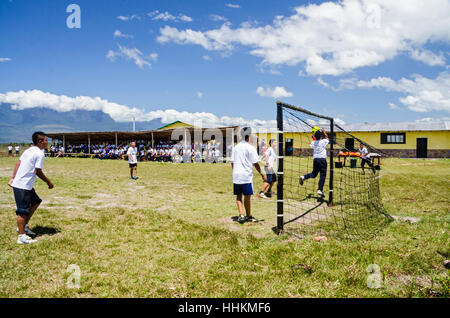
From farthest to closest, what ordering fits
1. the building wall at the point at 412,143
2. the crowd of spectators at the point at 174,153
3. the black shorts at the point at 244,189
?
the building wall at the point at 412,143, the crowd of spectators at the point at 174,153, the black shorts at the point at 244,189

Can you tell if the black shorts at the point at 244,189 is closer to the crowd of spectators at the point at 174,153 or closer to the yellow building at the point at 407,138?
the crowd of spectators at the point at 174,153

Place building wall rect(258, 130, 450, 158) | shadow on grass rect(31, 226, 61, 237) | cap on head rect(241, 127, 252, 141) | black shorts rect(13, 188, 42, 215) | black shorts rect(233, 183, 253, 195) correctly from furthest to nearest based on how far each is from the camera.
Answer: building wall rect(258, 130, 450, 158) → cap on head rect(241, 127, 252, 141) → black shorts rect(233, 183, 253, 195) → shadow on grass rect(31, 226, 61, 237) → black shorts rect(13, 188, 42, 215)

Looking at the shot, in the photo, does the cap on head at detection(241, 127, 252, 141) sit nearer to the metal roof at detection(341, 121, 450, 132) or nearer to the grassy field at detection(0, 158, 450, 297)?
the grassy field at detection(0, 158, 450, 297)

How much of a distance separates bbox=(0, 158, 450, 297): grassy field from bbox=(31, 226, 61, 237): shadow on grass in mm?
18

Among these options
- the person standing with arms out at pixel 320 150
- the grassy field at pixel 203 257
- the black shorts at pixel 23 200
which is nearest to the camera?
the grassy field at pixel 203 257

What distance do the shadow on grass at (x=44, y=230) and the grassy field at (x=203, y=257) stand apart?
0.06 feet

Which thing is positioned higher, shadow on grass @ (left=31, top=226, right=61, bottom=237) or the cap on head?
the cap on head

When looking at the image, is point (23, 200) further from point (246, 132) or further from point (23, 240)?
point (246, 132)

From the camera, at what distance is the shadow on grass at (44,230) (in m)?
5.11

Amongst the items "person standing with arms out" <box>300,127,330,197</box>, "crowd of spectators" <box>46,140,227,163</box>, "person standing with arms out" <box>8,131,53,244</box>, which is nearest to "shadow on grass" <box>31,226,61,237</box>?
"person standing with arms out" <box>8,131,53,244</box>

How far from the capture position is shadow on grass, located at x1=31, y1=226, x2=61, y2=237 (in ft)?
16.8

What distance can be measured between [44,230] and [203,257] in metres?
3.25

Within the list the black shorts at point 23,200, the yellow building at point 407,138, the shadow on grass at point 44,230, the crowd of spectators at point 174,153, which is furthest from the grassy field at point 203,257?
the yellow building at point 407,138

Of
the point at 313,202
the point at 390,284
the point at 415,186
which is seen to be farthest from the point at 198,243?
the point at 415,186
